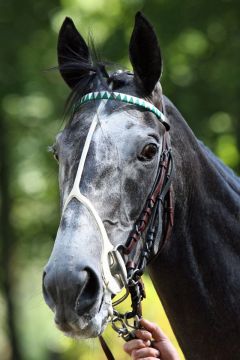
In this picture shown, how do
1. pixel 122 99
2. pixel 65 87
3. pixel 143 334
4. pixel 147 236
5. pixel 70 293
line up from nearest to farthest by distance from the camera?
pixel 70 293, pixel 147 236, pixel 122 99, pixel 143 334, pixel 65 87

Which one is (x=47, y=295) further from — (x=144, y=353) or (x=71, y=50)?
(x=71, y=50)

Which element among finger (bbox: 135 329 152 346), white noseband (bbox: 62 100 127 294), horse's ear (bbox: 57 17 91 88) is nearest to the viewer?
white noseband (bbox: 62 100 127 294)

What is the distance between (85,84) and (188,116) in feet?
33.9

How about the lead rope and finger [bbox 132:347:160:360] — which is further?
finger [bbox 132:347:160:360]

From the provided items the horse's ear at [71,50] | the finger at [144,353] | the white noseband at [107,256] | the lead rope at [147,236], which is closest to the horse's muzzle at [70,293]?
the white noseband at [107,256]

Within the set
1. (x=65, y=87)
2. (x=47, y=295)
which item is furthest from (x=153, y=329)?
(x=65, y=87)

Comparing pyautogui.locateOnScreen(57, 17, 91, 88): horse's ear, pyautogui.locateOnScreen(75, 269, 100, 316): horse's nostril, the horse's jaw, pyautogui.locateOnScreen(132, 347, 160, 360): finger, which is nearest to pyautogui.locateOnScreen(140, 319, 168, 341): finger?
pyautogui.locateOnScreen(132, 347, 160, 360): finger

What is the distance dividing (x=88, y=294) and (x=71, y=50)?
1.66 m

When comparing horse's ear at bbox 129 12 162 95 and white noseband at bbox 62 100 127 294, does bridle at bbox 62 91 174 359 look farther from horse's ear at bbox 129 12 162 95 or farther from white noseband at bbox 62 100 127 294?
horse's ear at bbox 129 12 162 95

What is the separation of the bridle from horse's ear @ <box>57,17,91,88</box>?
35 centimetres

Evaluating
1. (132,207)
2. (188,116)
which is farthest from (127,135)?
(188,116)

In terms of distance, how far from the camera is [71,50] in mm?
4809

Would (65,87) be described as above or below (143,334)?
above

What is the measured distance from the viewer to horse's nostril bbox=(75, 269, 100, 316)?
3.72 m
